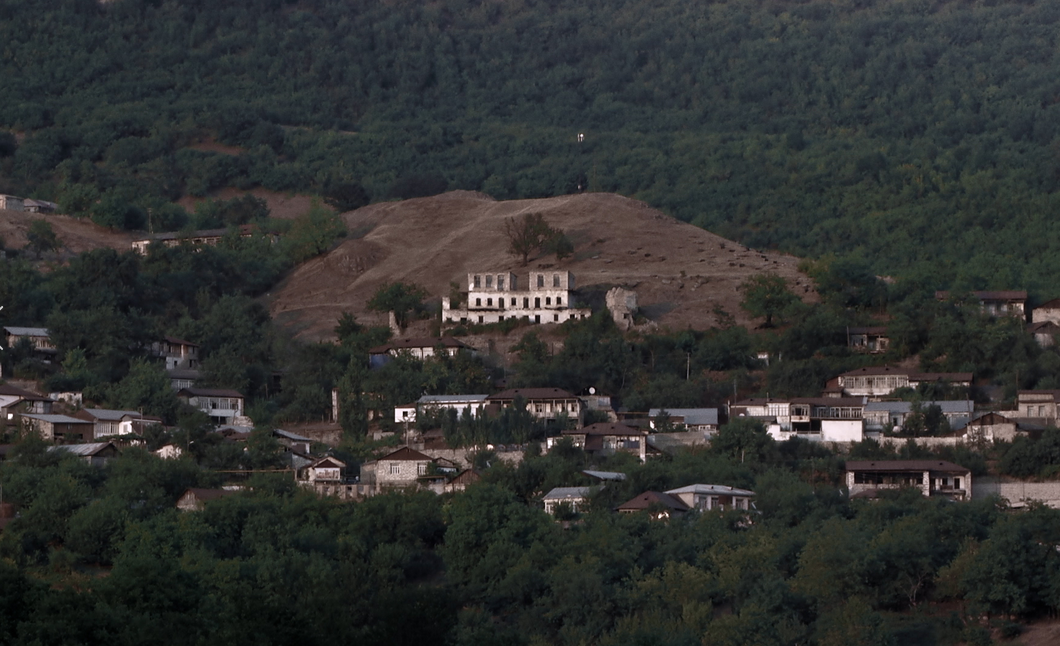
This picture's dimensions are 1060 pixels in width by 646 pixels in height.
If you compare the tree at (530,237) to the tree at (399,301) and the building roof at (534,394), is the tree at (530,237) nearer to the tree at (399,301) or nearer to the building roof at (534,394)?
the tree at (399,301)

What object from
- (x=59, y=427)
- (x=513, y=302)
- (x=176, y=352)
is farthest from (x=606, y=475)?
(x=176, y=352)

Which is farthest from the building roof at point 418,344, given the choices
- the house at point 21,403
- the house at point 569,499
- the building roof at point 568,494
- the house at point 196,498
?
the house at point 196,498

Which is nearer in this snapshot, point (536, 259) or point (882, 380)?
point (882, 380)

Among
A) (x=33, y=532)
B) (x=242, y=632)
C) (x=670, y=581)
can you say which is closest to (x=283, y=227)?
(x=33, y=532)

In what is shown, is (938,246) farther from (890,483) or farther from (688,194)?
(890,483)

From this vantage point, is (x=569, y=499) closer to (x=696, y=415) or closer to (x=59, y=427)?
(x=696, y=415)
